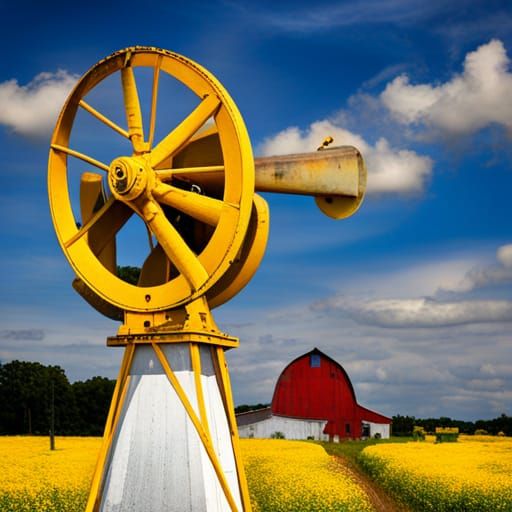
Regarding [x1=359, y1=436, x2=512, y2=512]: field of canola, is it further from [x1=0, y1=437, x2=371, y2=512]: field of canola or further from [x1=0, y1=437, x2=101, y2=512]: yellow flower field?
[x1=0, y1=437, x2=101, y2=512]: yellow flower field

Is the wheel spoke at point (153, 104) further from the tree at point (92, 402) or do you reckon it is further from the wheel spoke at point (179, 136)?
the tree at point (92, 402)

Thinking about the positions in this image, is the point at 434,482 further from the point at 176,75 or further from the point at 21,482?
the point at 176,75

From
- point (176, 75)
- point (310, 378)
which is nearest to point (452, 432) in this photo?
point (310, 378)

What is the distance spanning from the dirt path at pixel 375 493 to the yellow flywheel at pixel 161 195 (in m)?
15.3

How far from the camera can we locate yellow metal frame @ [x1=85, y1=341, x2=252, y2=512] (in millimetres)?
16016

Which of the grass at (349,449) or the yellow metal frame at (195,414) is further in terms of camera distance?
the grass at (349,449)

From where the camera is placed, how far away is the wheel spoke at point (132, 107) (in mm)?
17719

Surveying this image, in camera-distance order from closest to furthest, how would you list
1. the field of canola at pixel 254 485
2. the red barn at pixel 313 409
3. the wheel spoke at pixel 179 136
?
the wheel spoke at pixel 179 136
the field of canola at pixel 254 485
the red barn at pixel 313 409

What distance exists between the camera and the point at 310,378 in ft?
207

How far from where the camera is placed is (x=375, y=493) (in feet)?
108

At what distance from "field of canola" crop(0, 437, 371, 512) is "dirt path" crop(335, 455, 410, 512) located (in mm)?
1610

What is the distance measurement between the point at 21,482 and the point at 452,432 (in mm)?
38244

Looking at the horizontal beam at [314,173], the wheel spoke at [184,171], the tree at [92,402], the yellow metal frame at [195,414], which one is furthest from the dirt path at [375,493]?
the tree at [92,402]

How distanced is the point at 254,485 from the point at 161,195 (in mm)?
13532
